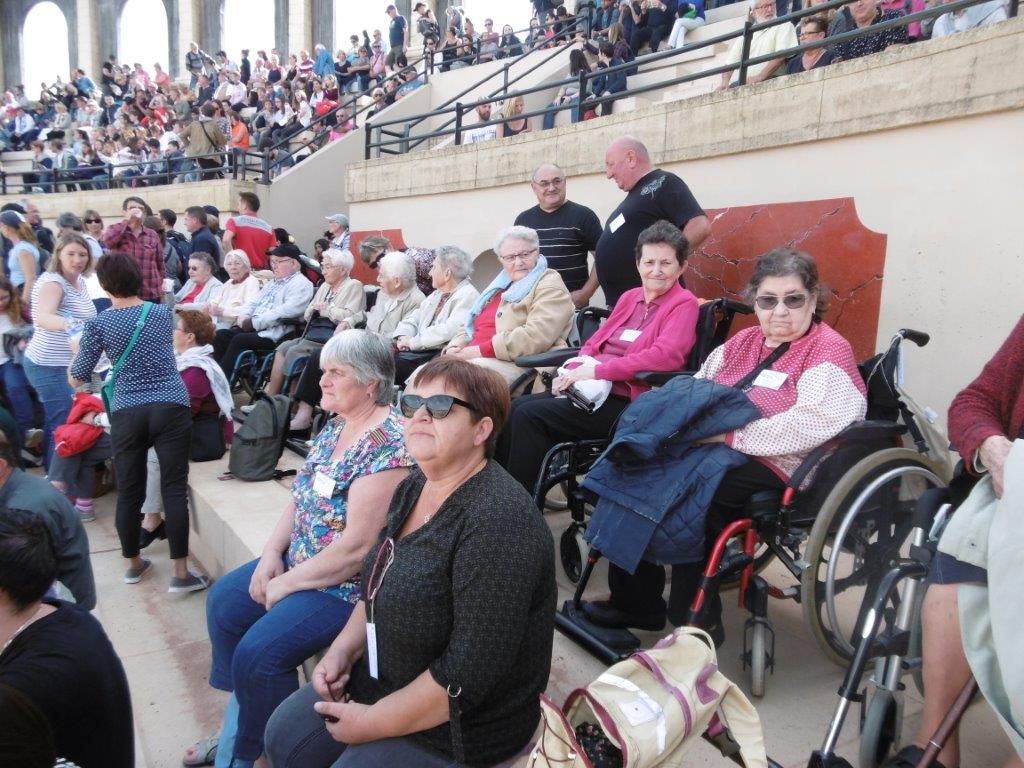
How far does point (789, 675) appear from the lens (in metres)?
2.46

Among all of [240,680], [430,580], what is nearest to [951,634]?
[430,580]

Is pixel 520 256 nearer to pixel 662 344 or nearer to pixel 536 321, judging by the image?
pixel 536 321

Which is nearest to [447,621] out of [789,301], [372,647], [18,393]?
[372,647]

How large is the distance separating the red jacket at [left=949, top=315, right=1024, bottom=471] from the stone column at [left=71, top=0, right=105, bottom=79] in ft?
96.2

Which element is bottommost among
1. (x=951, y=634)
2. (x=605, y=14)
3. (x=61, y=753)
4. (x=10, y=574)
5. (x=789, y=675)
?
(x=789, y=675)

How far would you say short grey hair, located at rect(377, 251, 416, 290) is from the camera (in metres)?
Result: 5.16

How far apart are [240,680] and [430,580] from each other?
890mm

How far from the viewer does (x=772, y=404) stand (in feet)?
8.27

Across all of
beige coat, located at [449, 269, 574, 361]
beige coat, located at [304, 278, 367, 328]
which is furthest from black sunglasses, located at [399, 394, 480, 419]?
beige coat, located at [304, 278, 367, 328]

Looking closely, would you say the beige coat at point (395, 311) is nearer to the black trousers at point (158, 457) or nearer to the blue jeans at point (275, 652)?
the black trousers at point (158, 457)

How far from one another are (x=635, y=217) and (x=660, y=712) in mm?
3057

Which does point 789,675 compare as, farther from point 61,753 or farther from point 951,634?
point 61,753

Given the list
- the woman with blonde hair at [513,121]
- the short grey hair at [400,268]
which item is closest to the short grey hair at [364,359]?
the short grey hair at [400,268]

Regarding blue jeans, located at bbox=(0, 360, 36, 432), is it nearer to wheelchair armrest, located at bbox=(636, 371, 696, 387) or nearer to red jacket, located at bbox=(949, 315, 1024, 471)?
wheelchair armrest, located at bbox=(636, 371, 696, 387)
